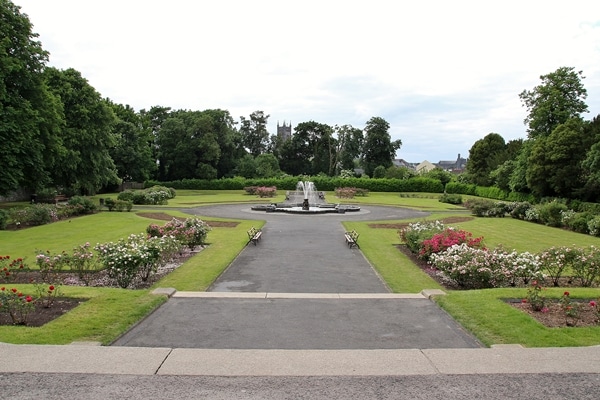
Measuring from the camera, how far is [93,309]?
8383 millimetres

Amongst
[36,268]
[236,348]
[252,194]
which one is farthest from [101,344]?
[252,194]

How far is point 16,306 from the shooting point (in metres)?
7.89

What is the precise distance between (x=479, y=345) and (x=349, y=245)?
11289mm

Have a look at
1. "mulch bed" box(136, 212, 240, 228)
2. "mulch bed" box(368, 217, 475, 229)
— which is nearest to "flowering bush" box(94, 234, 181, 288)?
"mulch bed" box(136, 212, 240, 228)

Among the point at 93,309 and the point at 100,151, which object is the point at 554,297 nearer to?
the point at 93,309

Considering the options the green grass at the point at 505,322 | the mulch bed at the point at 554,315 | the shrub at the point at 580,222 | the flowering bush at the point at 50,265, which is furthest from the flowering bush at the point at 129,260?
the shrub at the point at 580,222

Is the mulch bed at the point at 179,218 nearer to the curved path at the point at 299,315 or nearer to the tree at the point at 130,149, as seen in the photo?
the curved path at the point at 299,315

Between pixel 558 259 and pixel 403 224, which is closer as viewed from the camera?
pixel 558 259

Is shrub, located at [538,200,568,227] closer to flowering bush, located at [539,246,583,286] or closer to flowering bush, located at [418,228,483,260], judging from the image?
flowering bush, located at [418,228,483,260]

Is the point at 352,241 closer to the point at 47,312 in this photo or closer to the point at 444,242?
the point at 444,242

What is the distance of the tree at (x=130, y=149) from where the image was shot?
63938 millimetres

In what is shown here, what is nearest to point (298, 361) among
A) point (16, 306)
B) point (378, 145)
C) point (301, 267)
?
point (16, 306)

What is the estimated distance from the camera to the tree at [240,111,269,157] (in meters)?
95.8

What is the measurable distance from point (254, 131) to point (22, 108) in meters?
→ 67.7
